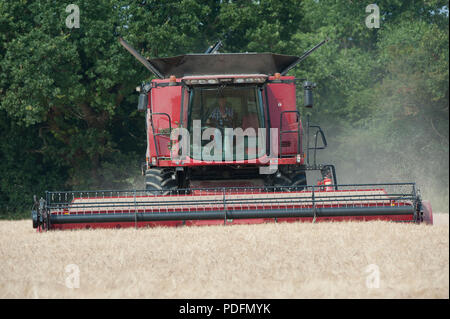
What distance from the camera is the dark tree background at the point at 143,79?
1627cm

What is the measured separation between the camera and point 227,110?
9.80 m

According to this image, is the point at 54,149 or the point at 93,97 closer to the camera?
the point at 93,97

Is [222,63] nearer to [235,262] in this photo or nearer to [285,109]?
[285,109]

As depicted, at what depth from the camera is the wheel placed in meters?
10.1

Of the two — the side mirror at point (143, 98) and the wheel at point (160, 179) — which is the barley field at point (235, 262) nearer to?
the wheel at point (160, 179)

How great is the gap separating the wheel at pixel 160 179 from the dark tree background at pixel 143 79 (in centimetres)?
626

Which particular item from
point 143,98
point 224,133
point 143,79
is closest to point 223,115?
point 224,133

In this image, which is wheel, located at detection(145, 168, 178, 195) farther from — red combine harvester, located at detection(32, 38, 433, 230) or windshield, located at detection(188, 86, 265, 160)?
windshield, located at detection(188, 86, 265, 160)

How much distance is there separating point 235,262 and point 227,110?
4612 millimetres

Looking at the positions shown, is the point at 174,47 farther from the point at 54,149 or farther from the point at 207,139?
the point at 207,139

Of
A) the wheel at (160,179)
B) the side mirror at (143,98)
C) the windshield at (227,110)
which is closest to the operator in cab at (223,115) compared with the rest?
the windshield at (227,110)
